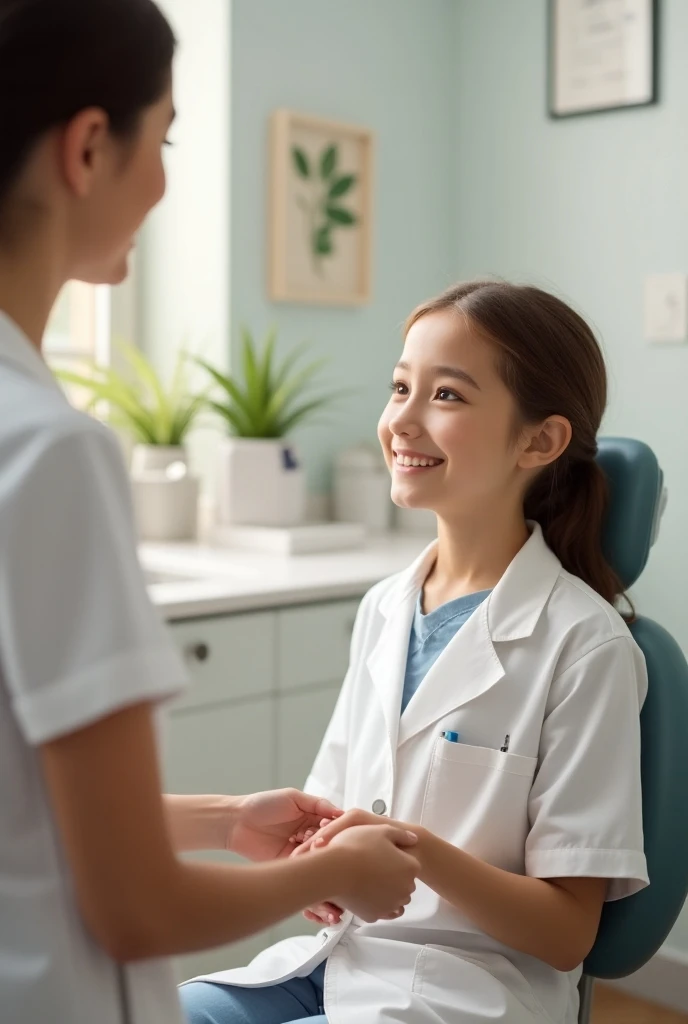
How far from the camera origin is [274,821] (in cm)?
123

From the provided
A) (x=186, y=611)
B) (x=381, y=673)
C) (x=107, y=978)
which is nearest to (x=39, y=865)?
(x=107, y=978)

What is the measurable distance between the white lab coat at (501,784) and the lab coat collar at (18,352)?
650 millimetres

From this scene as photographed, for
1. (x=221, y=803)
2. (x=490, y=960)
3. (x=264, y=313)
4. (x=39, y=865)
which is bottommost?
(x=490, y=960)

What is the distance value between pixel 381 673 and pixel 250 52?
1.82m

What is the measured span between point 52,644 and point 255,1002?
2.42 feet

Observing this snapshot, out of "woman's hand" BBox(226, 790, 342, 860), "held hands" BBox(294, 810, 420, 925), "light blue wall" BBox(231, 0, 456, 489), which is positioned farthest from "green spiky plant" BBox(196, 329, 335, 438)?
"held hands" BBox(294, 810, 420, 925)

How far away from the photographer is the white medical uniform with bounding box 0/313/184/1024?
66 cm

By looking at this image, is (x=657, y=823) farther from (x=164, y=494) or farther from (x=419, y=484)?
(x=164, y=494)

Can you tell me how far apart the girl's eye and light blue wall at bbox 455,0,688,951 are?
1.33m

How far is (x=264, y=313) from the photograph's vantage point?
→ 280 cm

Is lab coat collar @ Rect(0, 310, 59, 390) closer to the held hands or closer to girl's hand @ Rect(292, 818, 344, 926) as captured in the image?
the held hands

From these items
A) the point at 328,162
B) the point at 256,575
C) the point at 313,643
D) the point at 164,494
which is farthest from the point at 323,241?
the point at 313,643

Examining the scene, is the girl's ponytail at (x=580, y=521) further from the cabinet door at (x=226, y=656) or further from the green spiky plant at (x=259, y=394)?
the green spiky plant at (x=259, y=394)

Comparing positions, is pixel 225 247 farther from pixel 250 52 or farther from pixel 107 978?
pixel 107 978
